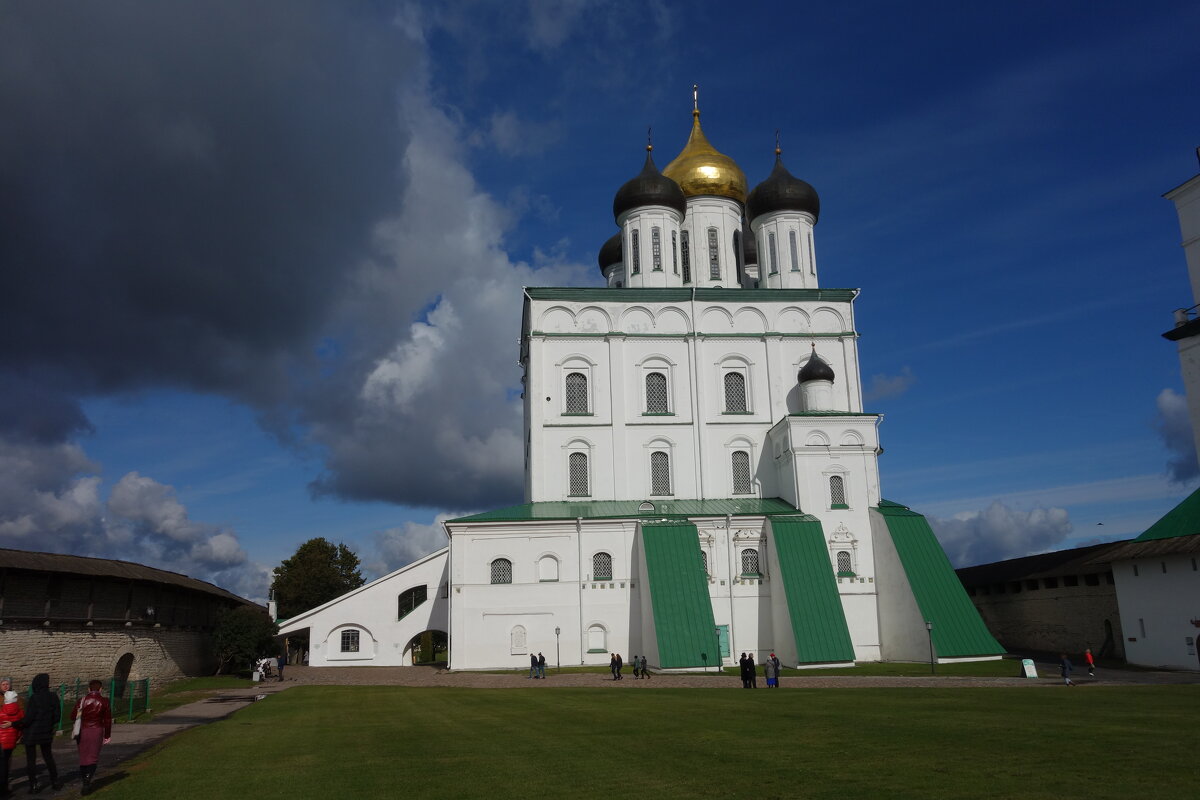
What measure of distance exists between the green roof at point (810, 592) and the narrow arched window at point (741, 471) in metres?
3.60

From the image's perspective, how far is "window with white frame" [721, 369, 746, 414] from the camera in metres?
36.0

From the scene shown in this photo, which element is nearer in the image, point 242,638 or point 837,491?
point 242,638

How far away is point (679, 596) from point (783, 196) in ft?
61.3

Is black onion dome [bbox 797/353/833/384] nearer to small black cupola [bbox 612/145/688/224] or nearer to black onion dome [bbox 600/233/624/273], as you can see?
small black cupola [bbox 612/145/688/224]

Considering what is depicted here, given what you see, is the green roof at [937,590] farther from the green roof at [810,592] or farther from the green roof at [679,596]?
the green roof at [679,596]

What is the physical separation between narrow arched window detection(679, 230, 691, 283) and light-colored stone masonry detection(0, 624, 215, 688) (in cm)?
2478

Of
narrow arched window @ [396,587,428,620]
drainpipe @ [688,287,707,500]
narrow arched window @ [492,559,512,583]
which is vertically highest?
drainpipe @ [688,287,707,500]

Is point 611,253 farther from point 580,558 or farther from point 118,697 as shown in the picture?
point 118,697

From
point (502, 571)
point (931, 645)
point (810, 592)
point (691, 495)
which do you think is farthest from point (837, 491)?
point (502, 571)

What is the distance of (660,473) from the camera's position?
1382 inches

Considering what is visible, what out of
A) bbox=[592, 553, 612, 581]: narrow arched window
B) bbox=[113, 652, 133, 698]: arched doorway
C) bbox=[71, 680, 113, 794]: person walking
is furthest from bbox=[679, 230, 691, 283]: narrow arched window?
bbox=[71, 680, 113, 794]: person walking

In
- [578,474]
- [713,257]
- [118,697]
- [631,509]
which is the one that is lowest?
[118,697]

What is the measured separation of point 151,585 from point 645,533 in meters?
16.1

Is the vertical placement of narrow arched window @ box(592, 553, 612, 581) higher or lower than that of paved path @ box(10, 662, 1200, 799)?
higher
